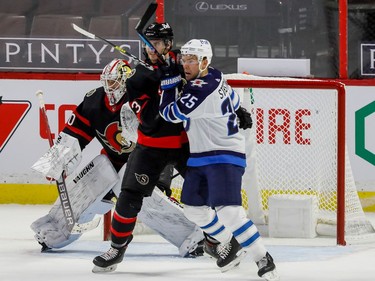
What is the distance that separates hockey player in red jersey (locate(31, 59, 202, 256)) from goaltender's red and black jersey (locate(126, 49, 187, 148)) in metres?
0.23

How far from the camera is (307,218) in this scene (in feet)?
23.2

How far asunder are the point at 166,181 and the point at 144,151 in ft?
2.16

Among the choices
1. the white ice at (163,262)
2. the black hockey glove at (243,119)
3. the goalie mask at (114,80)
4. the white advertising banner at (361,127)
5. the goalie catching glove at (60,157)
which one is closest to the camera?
the white ice at (163,262)

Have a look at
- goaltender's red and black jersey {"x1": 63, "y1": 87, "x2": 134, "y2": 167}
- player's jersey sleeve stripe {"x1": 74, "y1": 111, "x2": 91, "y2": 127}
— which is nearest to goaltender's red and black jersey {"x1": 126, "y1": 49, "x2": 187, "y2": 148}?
goaltender's red and black jersey {"x1": 63, "y1": 87, "x2": 134, "y2": 167}

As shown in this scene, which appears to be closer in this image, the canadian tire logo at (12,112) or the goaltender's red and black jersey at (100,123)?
the goaltender's red and black jersey at (100,123)

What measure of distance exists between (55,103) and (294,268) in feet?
8.97

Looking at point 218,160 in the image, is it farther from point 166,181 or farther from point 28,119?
point 28,119

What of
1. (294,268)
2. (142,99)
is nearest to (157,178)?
(142,99)

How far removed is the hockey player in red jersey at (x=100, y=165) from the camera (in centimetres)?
644

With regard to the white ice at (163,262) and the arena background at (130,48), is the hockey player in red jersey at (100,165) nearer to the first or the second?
the white ice at (163,262)

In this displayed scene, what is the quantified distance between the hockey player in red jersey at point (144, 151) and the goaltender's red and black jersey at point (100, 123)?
31 cm

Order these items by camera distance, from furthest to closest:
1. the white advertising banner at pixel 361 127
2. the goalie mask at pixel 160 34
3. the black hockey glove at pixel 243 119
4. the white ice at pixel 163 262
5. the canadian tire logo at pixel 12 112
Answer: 1. the canadian tire logo at pixel 12 112
2. the white advertising banner at pixel 361 127
3. the goalie mask at pixel 160 34
4. the black hockey glove at pixel 243 119
5. the white ice at pixel 163 262

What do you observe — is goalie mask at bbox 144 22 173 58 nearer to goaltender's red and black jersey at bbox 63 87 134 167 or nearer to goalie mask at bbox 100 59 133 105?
goalie mask at bbox 100 59 133 105

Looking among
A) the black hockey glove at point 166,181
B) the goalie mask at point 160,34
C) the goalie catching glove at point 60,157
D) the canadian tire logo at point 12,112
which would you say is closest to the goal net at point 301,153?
the black hockey glove at point 166,181
